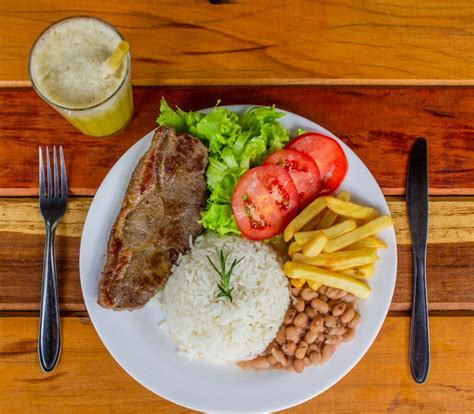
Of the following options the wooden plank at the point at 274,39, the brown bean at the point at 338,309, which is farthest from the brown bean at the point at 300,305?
the wooden plank at the point at 274,39

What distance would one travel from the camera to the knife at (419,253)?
262 cm

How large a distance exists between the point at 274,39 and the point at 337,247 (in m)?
1.11

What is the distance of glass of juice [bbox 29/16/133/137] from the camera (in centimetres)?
236

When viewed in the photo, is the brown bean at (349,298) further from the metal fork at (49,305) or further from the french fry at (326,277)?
the metal fork at (49,305)

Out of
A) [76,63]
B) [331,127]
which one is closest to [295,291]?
[331,127]

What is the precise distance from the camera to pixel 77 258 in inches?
107

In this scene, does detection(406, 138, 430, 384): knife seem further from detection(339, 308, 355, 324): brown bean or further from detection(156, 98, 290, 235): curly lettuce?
detection(156, 98, 290, 235): curly lettuce

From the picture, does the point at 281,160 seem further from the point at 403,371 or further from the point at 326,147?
the point at 403,371

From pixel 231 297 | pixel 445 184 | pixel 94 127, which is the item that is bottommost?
pixel 231 297

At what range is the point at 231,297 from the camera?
2.48 m

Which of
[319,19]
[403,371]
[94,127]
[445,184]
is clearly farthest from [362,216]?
[94,127]

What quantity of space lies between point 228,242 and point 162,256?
30 centimetres

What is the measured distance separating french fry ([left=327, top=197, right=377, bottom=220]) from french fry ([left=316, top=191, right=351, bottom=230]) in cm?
5

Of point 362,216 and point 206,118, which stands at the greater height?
point 206,118
